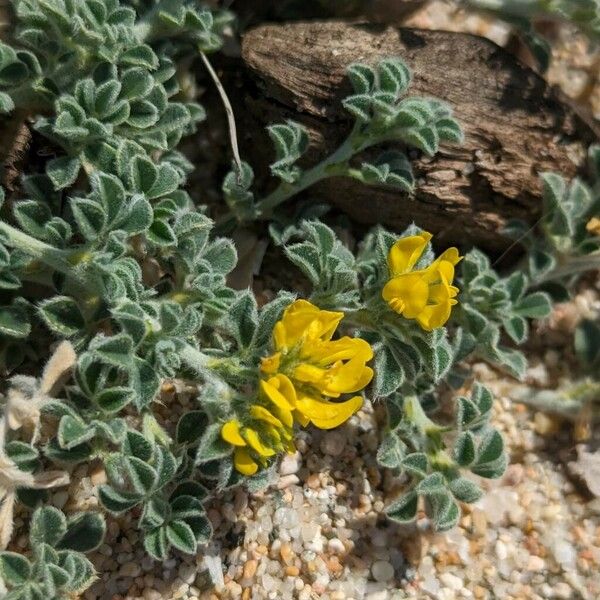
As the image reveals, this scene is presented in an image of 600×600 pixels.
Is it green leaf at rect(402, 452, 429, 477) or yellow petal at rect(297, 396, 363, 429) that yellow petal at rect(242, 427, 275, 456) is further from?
green leaf at rect(402, 452, 429, 477)

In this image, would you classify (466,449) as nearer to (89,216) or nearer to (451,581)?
(451,581)

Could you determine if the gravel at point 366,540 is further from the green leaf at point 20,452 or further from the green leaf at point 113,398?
the green leaf at point 113,398

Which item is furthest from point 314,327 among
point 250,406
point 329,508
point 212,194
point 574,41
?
point 574,41

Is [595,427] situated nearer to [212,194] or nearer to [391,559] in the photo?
[391,559]

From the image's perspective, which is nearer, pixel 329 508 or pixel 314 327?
pixel 314 327

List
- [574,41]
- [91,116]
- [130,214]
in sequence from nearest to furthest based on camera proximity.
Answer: [130,214] < [91,116] < [574,41]
